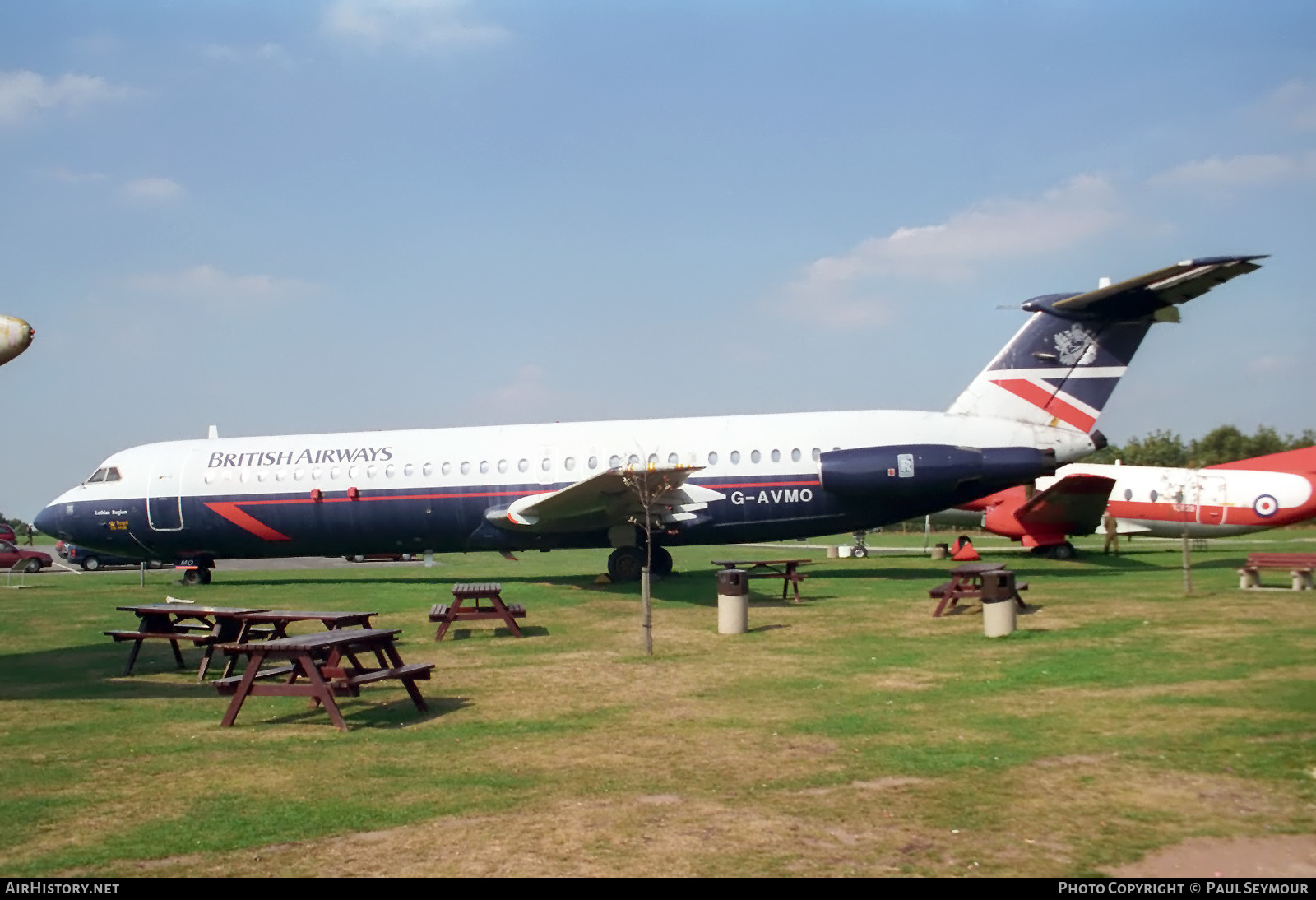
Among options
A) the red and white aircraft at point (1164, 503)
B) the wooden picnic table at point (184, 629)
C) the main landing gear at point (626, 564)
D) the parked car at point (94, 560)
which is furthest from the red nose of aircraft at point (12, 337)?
the parked car at point (94, 560)

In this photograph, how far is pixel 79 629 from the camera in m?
16.7

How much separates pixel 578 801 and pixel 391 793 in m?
1.38

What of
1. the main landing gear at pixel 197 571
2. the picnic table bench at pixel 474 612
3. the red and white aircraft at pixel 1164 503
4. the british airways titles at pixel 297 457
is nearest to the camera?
the picnic table bench at pixel 474 612

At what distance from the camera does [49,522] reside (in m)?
26.1

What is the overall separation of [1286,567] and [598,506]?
12971 millimetres

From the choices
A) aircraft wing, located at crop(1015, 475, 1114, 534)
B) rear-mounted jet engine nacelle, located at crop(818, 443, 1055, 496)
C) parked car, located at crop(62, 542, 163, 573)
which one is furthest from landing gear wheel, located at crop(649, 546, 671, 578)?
parked car, located at crop(62, 542, 163, 573)

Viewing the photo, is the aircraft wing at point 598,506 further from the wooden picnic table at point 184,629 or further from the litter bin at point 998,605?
the wooden picnic table at point 184,629

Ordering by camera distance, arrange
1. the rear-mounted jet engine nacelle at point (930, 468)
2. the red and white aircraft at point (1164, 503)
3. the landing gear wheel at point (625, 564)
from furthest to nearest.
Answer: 1. the red and white aircraft at point (1164, 503)
2. the landing gear wheel at point (625, 564)
3. the rear-mounted jet engine nacelle at point (930, 468)

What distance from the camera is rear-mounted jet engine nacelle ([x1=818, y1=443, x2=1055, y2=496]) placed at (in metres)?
21.3

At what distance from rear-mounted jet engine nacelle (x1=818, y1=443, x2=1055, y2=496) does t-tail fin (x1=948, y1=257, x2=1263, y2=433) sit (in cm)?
115

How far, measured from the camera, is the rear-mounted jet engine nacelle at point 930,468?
21.3 m

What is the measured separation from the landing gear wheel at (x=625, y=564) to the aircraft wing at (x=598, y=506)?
2.34 ft


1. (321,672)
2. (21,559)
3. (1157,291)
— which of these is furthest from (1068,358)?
(21,559)
